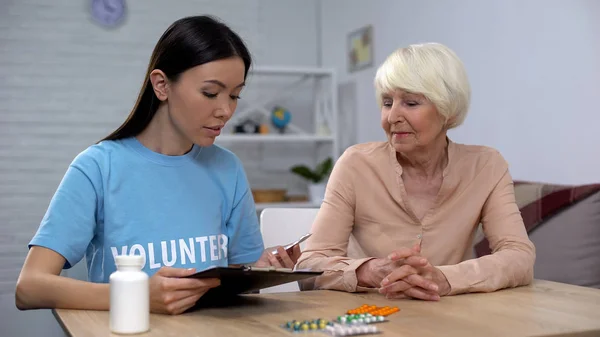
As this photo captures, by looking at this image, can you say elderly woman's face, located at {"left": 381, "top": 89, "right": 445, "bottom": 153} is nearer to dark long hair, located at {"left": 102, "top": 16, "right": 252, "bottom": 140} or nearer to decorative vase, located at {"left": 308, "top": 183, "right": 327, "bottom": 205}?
dark long hair, located at {"left": 102, "top": 16, "right": 252, "bottom": 140}

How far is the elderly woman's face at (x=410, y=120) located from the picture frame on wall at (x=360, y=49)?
2.78 m

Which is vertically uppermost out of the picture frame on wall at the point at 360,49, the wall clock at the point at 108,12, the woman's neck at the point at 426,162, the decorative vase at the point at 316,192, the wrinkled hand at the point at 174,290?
the wall clock at the point at 108,12

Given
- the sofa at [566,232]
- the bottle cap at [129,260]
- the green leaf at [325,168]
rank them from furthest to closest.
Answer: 1. the green leaf at [325,168]
2. the sofa at [566,232]
3. the bottle cap at [129,260]

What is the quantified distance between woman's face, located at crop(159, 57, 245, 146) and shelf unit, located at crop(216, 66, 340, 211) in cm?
295

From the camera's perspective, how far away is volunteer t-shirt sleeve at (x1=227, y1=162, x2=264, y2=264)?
1.79 meters

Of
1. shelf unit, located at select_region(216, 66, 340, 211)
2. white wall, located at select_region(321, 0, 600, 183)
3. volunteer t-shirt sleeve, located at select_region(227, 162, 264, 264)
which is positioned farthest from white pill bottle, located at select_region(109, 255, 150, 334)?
shelf unit, located at select_region(216, 66, 340, 211)

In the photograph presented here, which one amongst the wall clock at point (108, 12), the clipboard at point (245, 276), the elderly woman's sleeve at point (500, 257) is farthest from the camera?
the wall clock at point (108, 12)

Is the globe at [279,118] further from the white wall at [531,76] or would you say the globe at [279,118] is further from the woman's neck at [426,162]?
the woman's neck at [426,162]

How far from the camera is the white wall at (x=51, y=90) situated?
15.8 ft

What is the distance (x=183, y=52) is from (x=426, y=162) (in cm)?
72

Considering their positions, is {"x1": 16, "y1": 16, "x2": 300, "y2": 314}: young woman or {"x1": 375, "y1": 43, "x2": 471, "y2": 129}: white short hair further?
{"x1": 375, "y1": 43, "x2": 471, "y2": 129}: white short hair

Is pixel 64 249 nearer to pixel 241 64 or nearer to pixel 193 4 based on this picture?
pixel 241 64

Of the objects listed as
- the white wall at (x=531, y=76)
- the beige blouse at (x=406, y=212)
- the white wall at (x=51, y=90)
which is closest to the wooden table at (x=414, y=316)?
the beige blouse at (x=406, y=212)

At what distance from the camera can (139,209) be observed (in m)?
1.59
